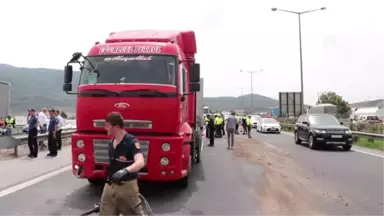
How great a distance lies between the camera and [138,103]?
7.91m

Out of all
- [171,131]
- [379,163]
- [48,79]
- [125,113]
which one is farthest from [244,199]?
[48,79]

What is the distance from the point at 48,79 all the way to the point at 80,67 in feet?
574

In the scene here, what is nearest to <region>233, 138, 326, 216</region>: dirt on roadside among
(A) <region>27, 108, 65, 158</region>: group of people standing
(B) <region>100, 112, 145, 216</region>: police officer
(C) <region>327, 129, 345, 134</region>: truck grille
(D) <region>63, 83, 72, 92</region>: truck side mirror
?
(B) <region>100, 112, 145, 216</region>: police officer

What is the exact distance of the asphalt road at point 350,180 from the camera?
752 centimetres

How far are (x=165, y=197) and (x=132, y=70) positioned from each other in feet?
8.34

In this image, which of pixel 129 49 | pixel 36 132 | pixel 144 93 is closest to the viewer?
pixel 144 93

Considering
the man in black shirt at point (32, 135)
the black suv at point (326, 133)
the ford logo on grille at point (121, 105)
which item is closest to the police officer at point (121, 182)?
the ford logo on grille at point (121, 105)

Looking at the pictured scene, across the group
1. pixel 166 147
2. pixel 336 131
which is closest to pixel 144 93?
pixel 166 147

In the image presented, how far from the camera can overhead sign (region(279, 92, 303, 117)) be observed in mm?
41844

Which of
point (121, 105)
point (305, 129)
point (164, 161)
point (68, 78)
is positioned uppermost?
point (68, 78)

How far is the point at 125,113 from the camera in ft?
25.9

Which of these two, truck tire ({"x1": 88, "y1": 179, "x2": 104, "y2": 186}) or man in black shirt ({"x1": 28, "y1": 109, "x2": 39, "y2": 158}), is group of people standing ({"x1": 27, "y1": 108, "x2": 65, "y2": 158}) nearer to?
man in black shirt ({"x1": 28, "y1": 109, "x2": 39, "y2": 158})

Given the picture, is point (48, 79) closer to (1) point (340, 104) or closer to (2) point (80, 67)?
(1) point (340, 104)

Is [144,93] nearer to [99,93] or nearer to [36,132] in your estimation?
[99,93]
